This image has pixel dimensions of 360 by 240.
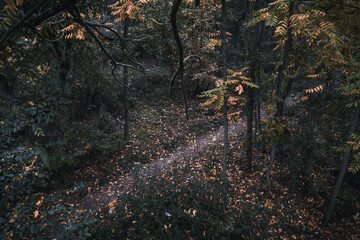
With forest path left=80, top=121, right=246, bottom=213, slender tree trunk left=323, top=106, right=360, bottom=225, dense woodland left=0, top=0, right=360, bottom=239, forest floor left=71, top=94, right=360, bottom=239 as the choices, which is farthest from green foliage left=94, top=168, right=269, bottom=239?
slender tree trunk left=323, top=106, right=360, bottom=225

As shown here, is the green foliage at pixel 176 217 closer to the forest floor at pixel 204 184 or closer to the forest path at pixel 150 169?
the forest floor at pixel 204 184

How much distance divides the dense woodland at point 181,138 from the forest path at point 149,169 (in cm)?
6

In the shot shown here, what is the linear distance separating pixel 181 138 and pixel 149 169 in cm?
457

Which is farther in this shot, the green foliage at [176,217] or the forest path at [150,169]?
the forest path at [150,169]

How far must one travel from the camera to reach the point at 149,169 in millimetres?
6750

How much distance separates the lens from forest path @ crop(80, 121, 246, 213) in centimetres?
647

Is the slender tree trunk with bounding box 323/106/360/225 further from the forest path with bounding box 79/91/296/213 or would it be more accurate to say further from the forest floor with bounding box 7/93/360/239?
the forest path with bounding box 79/91/296/213

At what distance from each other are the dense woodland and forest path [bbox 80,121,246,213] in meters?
0.06

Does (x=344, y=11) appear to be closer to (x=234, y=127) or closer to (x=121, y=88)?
(x=234, y=127)

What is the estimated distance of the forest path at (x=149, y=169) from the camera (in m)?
6.47

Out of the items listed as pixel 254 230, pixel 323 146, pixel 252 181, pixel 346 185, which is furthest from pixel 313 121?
pixel 254 230

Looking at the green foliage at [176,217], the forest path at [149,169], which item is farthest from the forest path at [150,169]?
the green foliage at [176,217]

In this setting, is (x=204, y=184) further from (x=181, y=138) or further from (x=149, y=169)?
(x=181, y=138)

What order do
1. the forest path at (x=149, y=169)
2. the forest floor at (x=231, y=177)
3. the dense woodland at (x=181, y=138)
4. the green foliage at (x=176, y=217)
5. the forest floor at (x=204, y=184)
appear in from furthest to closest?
1. the forest path at (x=149, y=169)
2. the forest floor at (x=231, y=177)
3. the forest floor at (x=204, y=184)
4. the green foliage at (x=176, y=217)
5. the dense woodland at (x=181, y=138)
